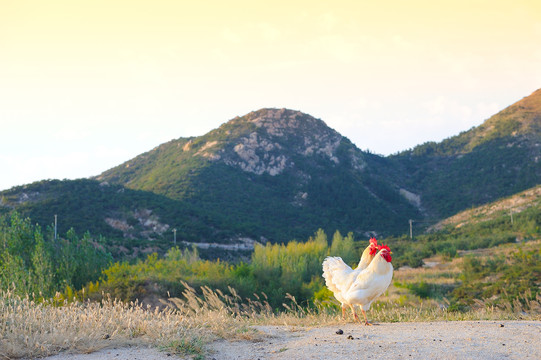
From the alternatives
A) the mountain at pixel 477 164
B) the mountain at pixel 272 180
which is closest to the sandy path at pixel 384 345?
the mountain at pixel 272 180

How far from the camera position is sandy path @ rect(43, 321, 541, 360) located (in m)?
5.96

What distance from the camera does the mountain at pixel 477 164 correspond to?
93.9m


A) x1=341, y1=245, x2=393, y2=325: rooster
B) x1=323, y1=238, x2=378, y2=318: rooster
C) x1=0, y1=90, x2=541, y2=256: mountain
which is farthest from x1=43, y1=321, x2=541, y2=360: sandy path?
x1=0, y1=90, x2=541, y2=256: mountain

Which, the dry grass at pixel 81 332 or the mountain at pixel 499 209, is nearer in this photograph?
the dry grass at pixel 81 332

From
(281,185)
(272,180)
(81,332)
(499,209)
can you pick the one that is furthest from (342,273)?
(272,180)

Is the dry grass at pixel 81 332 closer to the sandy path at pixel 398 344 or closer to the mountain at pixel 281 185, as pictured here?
the sandy path at pixel 398 344

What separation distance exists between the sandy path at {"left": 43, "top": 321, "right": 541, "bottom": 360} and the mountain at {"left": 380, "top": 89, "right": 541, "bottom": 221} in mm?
87920

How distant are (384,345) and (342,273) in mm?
2383

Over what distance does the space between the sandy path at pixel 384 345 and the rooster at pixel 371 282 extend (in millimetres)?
611

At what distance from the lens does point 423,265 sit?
147ft

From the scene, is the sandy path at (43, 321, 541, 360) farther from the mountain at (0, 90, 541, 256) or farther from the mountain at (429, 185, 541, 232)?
the mountain at (429, 185, 541, 232)

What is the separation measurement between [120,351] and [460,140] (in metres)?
128

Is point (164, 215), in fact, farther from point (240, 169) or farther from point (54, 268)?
point (54, 268)

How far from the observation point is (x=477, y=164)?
10494 cm
